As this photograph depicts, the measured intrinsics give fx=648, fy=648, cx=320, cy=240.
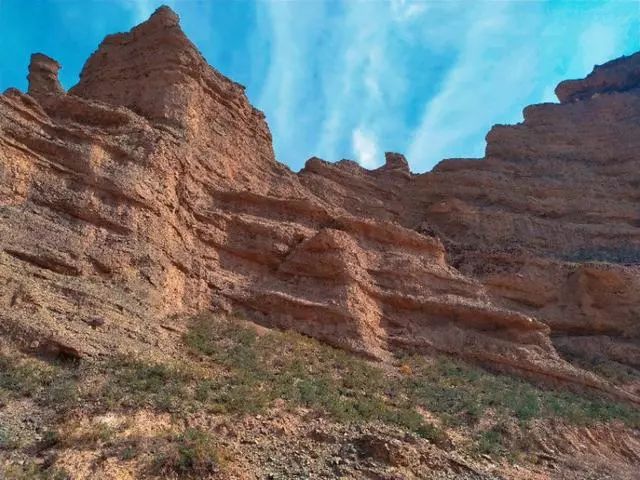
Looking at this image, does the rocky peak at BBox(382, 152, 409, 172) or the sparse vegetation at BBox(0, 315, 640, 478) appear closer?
the sparse vegetation at BBox(0, 315, 640, 478)

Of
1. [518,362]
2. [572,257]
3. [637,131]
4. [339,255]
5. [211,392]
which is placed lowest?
[211,392]

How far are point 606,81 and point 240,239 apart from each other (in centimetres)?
3766

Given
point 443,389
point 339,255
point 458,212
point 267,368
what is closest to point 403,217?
point 458,212

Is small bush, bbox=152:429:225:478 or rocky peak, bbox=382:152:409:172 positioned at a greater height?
rocky peak, bbox=382:152:409:172

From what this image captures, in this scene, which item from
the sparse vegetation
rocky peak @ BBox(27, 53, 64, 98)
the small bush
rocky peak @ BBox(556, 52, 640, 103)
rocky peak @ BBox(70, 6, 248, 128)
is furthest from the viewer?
rocky peak @ BBox(556, 52, 640, 103)

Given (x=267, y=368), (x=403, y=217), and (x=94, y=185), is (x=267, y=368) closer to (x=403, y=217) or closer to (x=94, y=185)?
(x=94, y=185)

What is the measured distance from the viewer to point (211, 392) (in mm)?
12258

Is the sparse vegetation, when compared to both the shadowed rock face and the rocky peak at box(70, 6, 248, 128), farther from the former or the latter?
the rocky peak at box(70, 6, 248, 128)

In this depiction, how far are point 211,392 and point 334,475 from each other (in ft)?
10.6

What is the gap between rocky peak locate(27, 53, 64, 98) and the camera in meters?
26.2

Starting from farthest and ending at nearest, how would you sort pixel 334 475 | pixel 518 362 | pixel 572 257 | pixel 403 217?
1. pixel 403 217
2. pixel 572 257
3. pixel 518 362
4. pixel 334 475

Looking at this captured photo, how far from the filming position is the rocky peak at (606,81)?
1818 inches

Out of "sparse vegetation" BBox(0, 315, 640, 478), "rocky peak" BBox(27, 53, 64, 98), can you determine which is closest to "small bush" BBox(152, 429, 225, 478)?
"sparse vegetation" BBox(0, 315, 640, 478)

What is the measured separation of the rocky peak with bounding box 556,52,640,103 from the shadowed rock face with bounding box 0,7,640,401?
17830 mm
